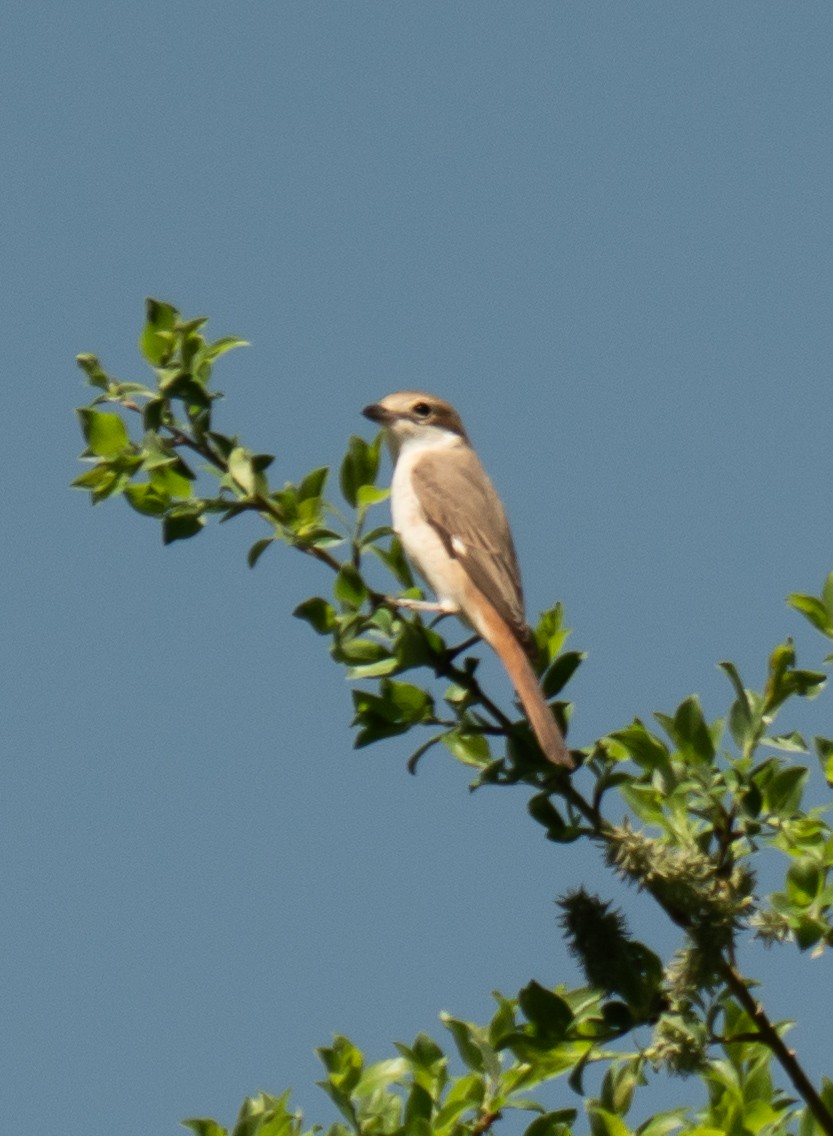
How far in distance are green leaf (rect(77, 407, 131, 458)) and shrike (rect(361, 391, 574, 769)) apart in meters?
1.46

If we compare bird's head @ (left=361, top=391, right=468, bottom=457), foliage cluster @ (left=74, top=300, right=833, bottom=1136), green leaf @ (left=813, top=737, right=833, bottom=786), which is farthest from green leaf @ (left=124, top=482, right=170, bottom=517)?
bird's head @ (left=361, top=391, right=468, bottom=457)

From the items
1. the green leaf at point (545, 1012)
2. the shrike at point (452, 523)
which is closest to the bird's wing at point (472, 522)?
the shrike at point (452, 523)

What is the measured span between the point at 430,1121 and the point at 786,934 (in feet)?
2.88

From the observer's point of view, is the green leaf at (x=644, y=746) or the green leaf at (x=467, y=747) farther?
the green leaf at (x=467, y=747)

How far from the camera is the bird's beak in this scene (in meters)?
7.02

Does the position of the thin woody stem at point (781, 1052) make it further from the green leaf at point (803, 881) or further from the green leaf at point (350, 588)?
the green leaf at point (350, 588)

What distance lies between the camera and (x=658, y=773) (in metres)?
3.30

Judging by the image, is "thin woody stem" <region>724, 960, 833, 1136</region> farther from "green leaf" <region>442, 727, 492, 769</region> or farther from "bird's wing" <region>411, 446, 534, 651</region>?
"bird's wing" <region>411, 446, 534, 651</region>

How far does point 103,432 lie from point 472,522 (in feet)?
8.87

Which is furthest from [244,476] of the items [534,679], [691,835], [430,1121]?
[430,1121]

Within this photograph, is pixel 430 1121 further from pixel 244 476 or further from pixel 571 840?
pixel 244 476

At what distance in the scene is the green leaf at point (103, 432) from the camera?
3.60 m

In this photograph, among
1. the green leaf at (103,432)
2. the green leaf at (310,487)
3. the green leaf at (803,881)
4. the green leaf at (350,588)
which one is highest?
the green leaf at (103,432)

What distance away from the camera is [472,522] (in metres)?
6.14
